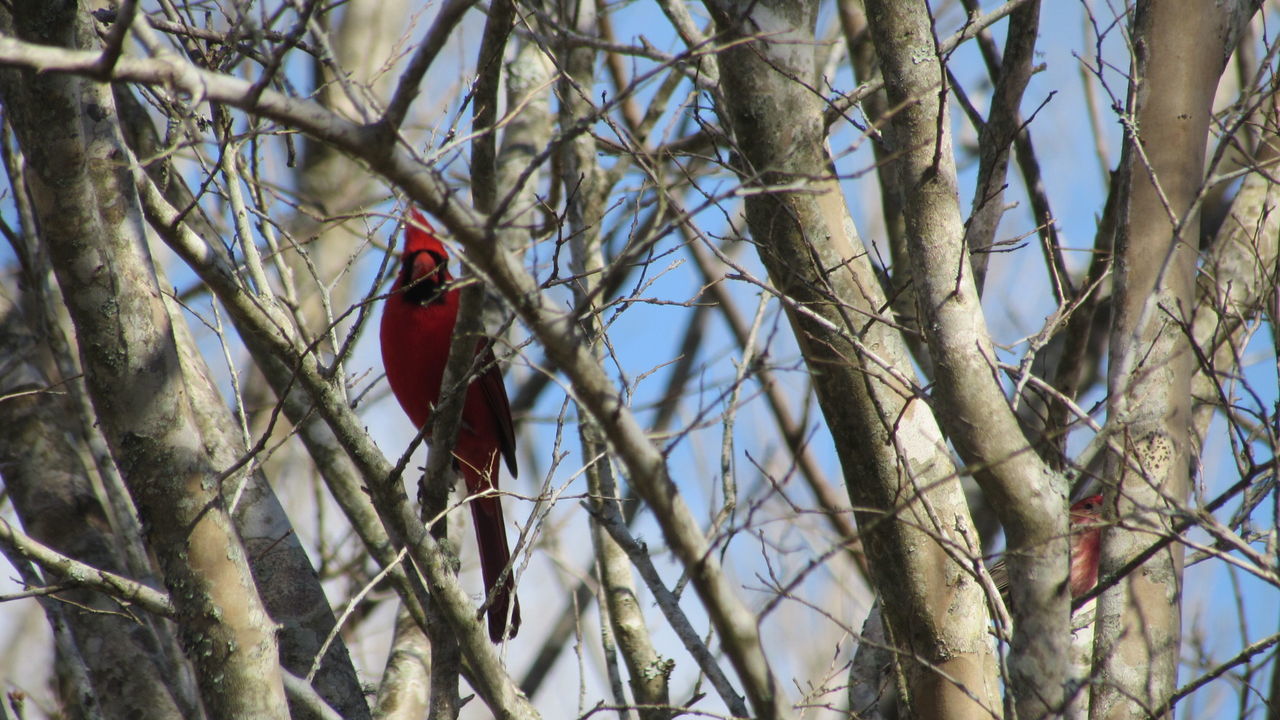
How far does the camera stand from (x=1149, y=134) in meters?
2.82

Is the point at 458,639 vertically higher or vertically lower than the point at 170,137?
lower

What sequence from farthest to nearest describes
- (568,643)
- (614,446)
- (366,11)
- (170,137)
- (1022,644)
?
(366,11) < (568,643) < (170,137) < (1022,644) < (614,446)

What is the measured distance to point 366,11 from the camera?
8039 millimetres

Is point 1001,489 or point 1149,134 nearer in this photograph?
point 1001,489

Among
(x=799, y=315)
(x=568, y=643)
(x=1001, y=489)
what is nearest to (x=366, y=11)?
(x=568, y=643)

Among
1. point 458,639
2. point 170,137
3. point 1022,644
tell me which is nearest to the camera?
point 1022,644

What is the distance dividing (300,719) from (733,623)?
156cm

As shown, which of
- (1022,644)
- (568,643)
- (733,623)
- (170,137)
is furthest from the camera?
(568,643)

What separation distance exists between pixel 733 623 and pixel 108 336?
1.44m

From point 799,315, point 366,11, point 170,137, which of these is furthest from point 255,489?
point 366,11

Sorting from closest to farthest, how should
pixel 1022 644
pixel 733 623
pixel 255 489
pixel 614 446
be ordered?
pixel 614 446 < pixel 733 623 < pixel 1022 644 < pixel 255 489

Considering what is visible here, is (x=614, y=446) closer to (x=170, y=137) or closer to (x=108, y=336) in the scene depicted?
(x=108, y=336)

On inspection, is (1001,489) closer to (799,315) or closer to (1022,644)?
(1022,644)

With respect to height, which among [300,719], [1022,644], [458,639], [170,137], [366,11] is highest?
[366,11]
